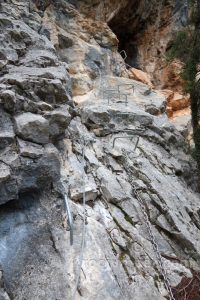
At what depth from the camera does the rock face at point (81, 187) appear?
17.4 feet

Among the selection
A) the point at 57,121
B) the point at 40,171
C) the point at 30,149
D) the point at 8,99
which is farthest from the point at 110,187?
the point at 8,99

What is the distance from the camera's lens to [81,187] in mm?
6988

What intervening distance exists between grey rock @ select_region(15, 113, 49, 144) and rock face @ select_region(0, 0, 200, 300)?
0.8 inches

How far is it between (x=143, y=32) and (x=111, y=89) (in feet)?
30.6

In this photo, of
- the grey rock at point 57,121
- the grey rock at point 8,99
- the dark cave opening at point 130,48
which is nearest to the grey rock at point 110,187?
→ the grey rock at point 57,121

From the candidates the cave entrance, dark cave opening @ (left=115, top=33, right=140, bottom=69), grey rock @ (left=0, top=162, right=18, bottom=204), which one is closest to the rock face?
grey rock @ (left=0, top=162, right=18, bottom=204)

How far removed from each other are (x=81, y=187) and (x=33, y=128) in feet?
5.35

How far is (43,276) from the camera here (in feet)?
16.6

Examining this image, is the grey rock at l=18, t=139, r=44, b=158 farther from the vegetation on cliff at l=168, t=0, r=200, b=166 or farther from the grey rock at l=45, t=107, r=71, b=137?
the vegetation on cliff at l=168, t=0, r=200, b=166

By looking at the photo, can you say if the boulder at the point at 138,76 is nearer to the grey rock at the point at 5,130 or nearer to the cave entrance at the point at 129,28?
the cave entrance at the point at 129,28

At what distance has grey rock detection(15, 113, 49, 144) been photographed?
620 centimetres

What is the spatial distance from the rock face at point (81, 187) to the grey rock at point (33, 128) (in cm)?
2

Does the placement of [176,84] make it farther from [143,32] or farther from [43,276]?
[43,276]

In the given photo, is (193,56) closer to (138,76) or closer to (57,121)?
(138,76)
